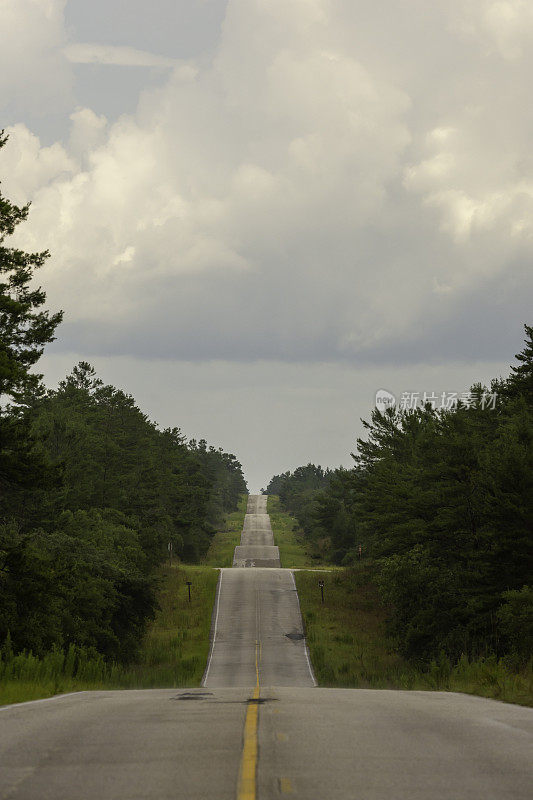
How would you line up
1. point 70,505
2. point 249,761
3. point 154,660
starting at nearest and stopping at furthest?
1. point 249,761
2. point 154,660
3. point 70,505

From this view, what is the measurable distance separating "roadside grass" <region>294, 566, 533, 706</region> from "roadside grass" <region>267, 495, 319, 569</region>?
22318 millimetres

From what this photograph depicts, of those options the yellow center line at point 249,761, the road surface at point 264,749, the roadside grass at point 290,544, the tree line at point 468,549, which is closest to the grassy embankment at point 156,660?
the road surface at point 264,749

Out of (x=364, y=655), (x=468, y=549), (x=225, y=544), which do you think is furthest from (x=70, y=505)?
(x=225, y=544)

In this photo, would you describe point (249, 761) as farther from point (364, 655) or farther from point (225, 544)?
point (225, 544)

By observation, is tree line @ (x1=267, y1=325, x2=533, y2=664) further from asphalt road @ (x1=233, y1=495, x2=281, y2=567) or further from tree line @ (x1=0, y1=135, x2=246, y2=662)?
asphalt road @ (x1=233, y1=495, x2=281, y2=567)

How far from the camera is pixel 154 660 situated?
47406mm

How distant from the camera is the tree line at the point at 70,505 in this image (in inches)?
1055

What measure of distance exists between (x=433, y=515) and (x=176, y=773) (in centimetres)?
3746

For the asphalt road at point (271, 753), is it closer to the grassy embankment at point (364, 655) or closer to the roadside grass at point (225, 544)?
the grassy embankment at point (364, 655)

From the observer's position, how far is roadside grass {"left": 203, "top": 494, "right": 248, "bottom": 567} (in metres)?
104

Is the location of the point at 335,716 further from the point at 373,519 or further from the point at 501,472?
the point at 373,519

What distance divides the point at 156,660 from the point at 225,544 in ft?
253

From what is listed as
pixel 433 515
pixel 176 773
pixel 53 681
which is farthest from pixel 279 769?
pixel 433 515

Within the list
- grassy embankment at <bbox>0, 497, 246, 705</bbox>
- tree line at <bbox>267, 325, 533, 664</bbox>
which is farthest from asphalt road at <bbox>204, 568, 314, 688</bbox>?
tree line at <bbox>267, 325, 533, 664</bbox>
